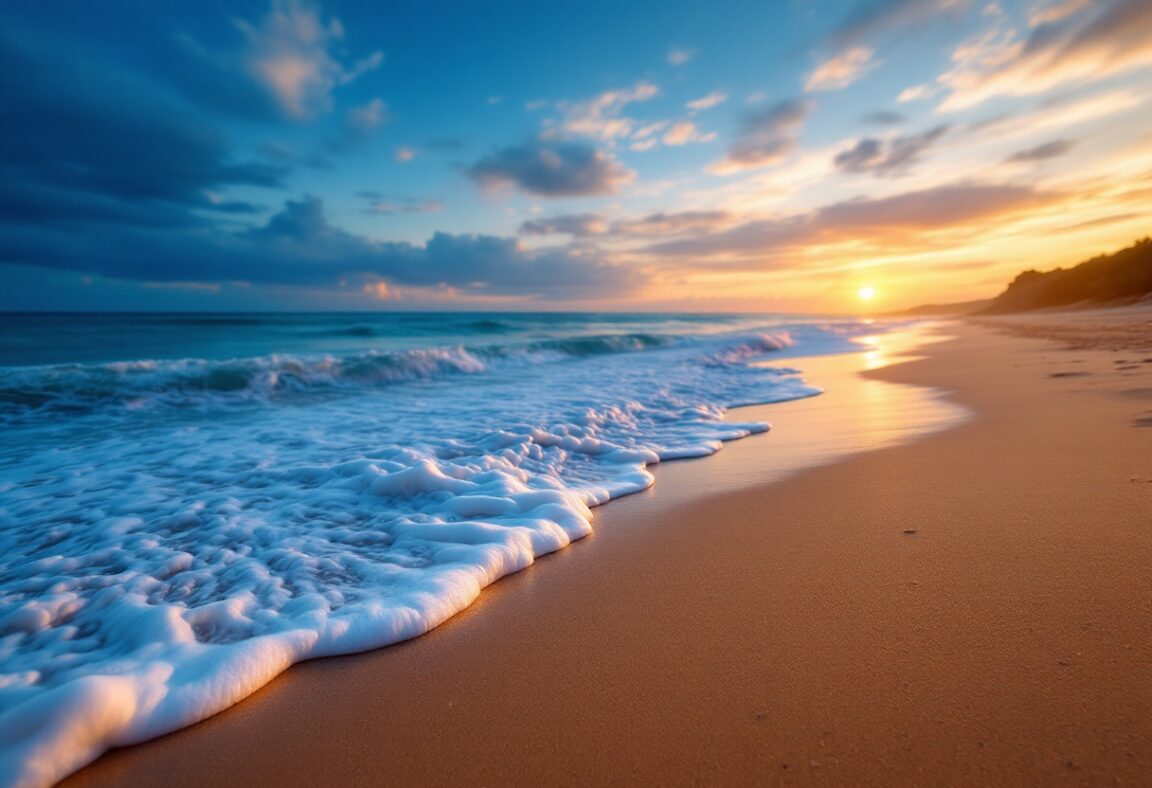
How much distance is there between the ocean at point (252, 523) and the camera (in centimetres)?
162

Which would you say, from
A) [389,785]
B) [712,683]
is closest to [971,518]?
[712,683]

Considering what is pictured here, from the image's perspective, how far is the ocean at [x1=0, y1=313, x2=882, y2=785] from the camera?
1615mm

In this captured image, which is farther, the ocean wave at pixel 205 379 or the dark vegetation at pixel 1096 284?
the dark vegetation at pixel 1096 284

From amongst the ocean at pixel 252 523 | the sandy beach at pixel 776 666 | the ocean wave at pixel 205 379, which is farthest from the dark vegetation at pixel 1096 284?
the ocean at pixel 252 523

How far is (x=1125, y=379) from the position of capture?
5211mm

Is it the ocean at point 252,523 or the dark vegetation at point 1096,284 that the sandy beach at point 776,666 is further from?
the dark vegetation at point 1096,284

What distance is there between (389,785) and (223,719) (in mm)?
641

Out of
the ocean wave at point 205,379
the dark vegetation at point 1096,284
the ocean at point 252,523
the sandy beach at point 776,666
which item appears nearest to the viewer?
the sandy beach at point 776,666

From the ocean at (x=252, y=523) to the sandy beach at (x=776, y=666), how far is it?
13cm

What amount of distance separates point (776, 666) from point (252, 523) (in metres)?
2.67

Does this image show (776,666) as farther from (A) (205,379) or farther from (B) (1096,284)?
(B) (1096,284)

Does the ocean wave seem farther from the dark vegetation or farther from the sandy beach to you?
the dark vegetation

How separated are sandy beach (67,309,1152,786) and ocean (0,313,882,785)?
127 millimetres

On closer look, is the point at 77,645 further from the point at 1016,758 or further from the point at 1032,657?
the point at 1032,657
